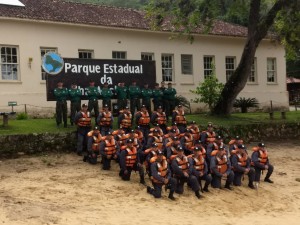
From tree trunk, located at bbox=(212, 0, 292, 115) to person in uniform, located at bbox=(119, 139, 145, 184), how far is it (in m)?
11.3

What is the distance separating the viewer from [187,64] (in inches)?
1268

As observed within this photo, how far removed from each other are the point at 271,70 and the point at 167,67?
9472mm

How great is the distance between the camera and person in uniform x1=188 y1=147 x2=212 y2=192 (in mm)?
15406

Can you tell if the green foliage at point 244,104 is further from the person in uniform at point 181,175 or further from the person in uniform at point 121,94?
the person in uniform at point 181,175

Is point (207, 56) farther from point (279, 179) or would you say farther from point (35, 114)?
point (279, 179)

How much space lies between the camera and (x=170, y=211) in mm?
13578

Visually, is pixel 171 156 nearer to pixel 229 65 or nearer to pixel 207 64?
pixel 207 64

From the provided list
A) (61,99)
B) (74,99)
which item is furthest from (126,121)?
(61,99)

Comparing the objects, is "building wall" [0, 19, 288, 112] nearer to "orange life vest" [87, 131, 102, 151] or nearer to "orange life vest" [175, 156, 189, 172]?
"orange life vest" [87, 131, 102, 151]

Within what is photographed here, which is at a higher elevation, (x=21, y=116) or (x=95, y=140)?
(x=21, y=116)

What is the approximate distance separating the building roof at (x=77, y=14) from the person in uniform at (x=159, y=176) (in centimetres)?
1371

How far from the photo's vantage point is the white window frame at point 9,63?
82.4ft

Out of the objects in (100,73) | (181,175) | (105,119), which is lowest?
(181,175)

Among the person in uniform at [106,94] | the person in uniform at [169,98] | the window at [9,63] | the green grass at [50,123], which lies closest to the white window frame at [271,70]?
the green grass at [50,123]
